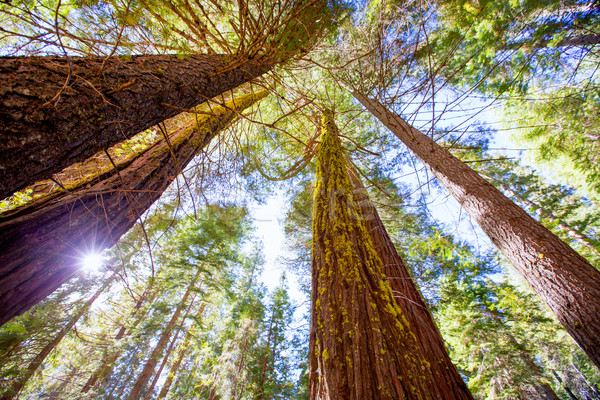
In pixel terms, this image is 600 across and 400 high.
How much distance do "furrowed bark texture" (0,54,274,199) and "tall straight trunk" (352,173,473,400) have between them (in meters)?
2.11

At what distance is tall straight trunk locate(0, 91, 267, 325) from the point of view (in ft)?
4.06

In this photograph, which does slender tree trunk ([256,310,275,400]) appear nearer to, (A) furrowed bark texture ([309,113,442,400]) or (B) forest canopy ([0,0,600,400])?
(B) forest canopy ([0,0,600,400])

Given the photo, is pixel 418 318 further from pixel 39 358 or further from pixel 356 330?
pixel 39 358

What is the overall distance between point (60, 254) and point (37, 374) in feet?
36.8

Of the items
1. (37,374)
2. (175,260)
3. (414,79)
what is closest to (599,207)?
(414,79)

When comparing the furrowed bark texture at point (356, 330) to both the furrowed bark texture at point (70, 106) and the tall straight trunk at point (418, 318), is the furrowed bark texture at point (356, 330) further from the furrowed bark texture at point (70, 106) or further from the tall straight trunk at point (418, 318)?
the furrowed bark texture at point (70, 106)

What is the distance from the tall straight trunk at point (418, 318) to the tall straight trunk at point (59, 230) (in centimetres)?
178

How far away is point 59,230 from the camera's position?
157 cm

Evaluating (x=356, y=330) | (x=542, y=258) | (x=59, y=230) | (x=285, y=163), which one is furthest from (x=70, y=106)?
(x=285, y=163)

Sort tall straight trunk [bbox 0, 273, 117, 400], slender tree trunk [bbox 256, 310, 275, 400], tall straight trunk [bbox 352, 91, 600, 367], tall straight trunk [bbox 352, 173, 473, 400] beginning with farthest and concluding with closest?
slender tree trunk [bbox 256, 310, 275, 400]
tall straight trunk [bbox 0, 273, 117, 400]
tall straight trunk [bbox 352, 91, 600, 367]
tall straight trunk [bbox 352, 173, 473, 400]

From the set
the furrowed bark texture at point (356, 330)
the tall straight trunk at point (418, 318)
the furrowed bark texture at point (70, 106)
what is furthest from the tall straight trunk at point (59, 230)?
the tall straight trunk at point (418, 318)

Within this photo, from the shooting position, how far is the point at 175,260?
838 cm

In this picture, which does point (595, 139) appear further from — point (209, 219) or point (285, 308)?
point (285, 308)

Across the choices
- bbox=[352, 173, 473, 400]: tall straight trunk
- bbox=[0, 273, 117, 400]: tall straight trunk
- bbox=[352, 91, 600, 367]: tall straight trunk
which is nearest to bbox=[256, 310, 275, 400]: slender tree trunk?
bbox=[0, 273, 117, 400]: tall straight trunk
